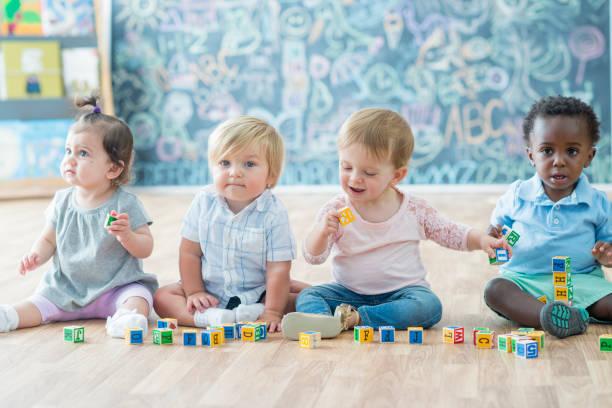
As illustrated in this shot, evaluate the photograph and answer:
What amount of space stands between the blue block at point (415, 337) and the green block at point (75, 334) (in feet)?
2.58

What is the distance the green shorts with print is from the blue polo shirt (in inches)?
0.7

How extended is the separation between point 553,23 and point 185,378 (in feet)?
13.9

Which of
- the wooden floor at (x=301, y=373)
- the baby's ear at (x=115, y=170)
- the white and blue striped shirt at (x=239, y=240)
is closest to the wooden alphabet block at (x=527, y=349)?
the wooden floor at (x=301, y=373)

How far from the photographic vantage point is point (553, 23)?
5.55 metres

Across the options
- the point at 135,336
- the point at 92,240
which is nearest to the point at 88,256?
the point at 92,240

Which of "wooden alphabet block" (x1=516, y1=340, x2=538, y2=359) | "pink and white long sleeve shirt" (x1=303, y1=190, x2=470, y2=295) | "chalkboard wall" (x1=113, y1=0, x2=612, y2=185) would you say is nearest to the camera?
"wooden alphabet block" (x1=516, y1=340, x2=538, y2=359)

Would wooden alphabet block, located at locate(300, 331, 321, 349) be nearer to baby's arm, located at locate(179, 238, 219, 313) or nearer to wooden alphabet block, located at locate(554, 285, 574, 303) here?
baby's arm, located at locate(179, 238, 219, 313)

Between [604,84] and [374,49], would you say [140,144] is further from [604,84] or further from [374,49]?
[604,84]

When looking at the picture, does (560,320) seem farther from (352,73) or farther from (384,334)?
(352,73)

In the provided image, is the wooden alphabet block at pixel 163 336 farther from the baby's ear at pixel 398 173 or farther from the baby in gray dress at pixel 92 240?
the baby's ear at pixel 398 173

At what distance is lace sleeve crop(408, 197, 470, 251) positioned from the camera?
8.04ft

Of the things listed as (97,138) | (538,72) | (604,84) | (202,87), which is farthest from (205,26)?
(97,138)

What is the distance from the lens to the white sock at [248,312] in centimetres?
244

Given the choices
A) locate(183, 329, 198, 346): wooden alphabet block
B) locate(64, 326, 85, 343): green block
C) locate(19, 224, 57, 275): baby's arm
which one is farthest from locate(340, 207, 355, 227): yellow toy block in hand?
locate(19, 224, 57, 275): baby's arm
